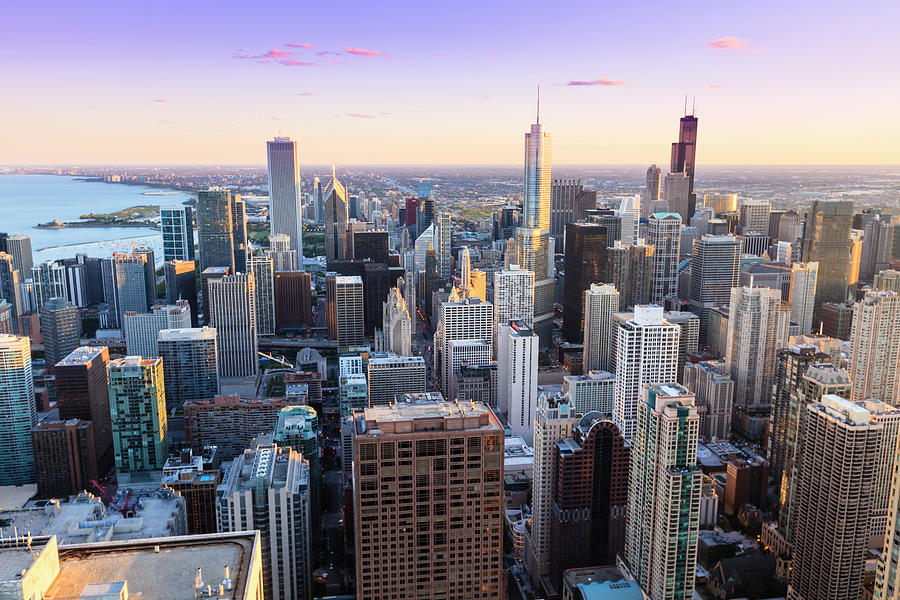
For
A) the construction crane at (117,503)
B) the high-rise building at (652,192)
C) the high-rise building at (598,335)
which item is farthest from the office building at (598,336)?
the high-rise building at (652,192)

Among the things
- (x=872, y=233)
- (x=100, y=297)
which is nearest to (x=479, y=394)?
(x=872, y=233)

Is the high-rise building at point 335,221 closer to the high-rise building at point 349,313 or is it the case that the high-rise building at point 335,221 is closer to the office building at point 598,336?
the high-rise building at point 349,313

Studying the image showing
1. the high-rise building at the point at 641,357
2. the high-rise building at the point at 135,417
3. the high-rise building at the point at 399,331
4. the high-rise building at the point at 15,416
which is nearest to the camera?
the high-rise building at the point at 641,357

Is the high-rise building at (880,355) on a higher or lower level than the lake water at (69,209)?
lower

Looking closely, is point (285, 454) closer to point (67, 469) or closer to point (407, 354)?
point (67, 469)

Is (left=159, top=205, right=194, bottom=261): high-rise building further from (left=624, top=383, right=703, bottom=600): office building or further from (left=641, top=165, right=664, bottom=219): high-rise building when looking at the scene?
(left=624, top=383, right=703, bottom=600): office building

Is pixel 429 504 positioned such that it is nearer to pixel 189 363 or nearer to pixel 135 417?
pixel 135 417
